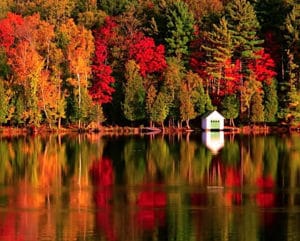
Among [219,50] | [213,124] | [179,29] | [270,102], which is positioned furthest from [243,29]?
A: [213,124]

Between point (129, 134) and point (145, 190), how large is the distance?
4210 centimetres

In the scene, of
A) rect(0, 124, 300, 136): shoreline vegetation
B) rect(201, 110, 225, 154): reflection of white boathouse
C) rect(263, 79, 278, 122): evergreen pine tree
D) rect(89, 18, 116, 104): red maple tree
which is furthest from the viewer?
rect(89, 18, 116, 104): red maple tree

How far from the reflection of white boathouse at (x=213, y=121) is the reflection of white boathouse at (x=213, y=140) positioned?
0.70 metres

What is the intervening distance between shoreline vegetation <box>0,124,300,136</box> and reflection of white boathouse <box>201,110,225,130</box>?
1.07 metres

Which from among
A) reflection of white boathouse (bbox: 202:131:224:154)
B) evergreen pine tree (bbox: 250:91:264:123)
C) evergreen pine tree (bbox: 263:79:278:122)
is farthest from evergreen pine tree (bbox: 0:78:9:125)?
evergreen pine tree (bbox: 263:79:278:122)

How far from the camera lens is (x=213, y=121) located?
82.9m

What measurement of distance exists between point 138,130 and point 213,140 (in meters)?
13.9

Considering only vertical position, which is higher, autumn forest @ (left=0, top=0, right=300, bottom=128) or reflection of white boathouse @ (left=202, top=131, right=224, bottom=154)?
autumn forest @ (left=0, top=0, right=300, bottom=128)

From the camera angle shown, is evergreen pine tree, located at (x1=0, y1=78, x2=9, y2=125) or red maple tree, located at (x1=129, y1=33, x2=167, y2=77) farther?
red maple tree, located at (x1=129, y1=33, x2=167, y2=77)

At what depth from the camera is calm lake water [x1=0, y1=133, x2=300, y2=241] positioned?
27.8 metres

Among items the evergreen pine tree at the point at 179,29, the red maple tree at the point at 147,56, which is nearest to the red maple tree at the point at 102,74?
the red maple tree at the point at 147,56

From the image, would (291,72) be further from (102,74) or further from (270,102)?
(102,74)

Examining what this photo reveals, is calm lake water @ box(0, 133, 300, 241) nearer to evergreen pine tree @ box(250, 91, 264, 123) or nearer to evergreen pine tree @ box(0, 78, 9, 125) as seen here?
evergreen pine tree @ box(0, 78, 9, 125)

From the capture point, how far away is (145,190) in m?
37.7
